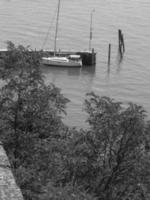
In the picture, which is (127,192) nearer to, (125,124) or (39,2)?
(125,124)

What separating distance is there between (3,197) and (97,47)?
54721 mm

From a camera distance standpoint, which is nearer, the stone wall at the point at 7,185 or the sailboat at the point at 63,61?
the stone wall at the point at 7,185

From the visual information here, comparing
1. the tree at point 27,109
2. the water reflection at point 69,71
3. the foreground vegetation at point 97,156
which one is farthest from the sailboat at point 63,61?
the foreground vegetation at point 97,156

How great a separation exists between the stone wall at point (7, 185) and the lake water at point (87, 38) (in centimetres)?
2934

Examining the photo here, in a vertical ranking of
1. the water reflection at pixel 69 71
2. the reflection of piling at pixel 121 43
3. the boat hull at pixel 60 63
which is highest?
the reflection of piling at pixel 121 43

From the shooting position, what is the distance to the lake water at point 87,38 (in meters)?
49.4

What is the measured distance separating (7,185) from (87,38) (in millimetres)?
56939

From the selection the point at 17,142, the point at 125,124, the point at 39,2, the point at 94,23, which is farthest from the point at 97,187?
the point at 39,2

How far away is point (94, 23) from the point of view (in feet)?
232

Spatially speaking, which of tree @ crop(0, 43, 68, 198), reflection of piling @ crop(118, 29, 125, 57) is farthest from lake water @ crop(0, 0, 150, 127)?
tree @ crop(0, 43, 68, 198)

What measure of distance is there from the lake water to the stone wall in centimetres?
2934

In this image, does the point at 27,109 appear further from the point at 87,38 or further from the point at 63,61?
the point at 87,38

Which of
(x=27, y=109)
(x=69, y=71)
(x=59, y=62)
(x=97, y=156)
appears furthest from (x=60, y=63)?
(x=97, y=156)

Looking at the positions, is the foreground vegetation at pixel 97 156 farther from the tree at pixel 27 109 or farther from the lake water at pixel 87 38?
the lake water at pixel 87 38
